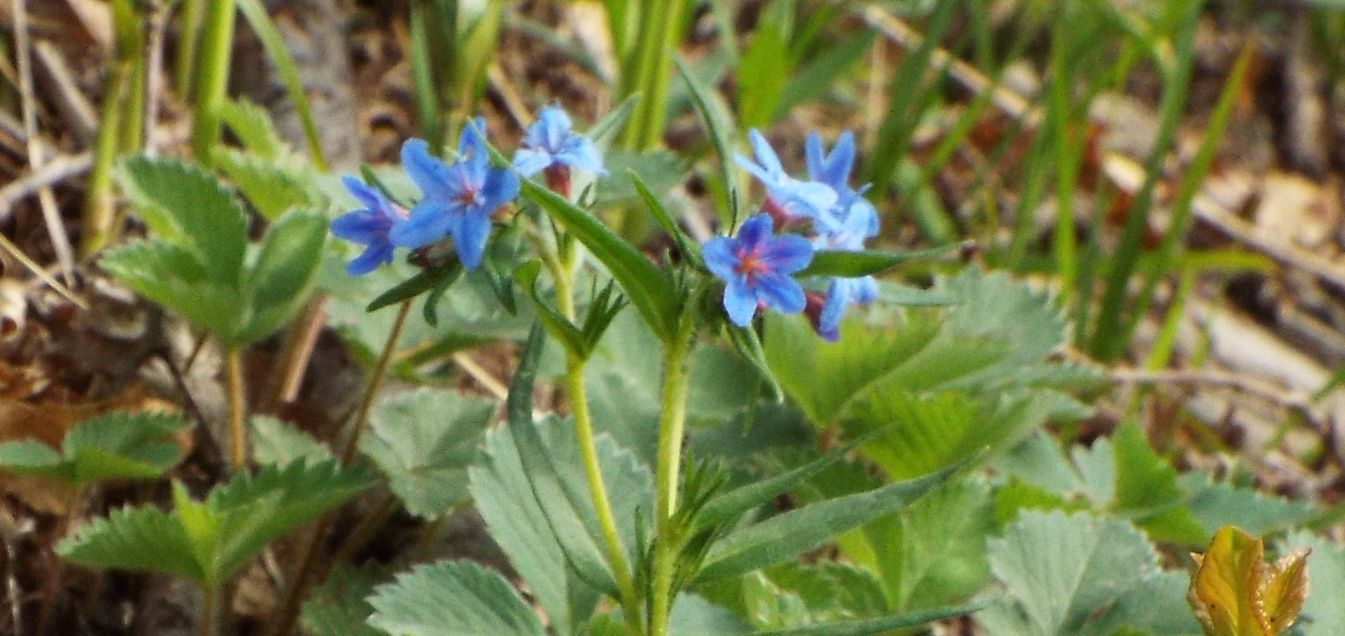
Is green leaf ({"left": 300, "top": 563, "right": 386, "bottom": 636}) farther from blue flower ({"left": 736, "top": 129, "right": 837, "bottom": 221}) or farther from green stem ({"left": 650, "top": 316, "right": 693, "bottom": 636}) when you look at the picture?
blue flower ({"left": 736, "top": 129, "right": 837, "bottom": 221})

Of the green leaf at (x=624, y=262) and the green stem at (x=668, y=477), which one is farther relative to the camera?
the green stem at (x=668, y=477)

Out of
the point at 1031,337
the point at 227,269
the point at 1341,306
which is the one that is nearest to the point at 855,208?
the point at 1031,337

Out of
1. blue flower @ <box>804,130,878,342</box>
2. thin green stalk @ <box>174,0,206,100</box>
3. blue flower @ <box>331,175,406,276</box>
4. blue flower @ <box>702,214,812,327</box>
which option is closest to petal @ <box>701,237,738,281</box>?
blue flower @ <box>702,214,812,327</box>

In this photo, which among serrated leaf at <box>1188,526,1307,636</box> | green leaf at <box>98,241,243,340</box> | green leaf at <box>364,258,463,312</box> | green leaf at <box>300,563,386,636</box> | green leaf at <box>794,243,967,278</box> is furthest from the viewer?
green leaf at <box>98,241,243,340</box>

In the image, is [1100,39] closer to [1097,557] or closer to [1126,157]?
[1126,157]

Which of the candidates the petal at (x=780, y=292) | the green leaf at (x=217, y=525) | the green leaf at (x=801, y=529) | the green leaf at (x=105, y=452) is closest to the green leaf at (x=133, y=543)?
the green leaf at (x=217, y=525)

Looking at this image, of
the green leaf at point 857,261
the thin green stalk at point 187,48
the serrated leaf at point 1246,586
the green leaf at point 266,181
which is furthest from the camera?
the thin green stalk at point 187,48

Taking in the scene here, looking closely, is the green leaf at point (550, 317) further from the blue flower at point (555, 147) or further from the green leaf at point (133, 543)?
the green leaf at point (133, 543)
